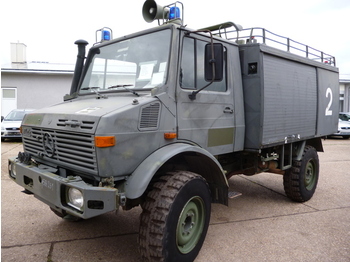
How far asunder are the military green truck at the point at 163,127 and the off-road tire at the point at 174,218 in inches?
0.4

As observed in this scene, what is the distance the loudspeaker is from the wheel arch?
1.71 m

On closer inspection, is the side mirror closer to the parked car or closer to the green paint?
the green paint

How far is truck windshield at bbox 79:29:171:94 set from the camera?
331cm

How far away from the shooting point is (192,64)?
3482 mm

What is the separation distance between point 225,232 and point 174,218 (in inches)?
58.3

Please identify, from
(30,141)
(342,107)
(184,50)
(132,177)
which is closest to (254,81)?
(184,50)

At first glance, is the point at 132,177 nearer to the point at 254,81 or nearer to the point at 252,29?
the point at 254,81

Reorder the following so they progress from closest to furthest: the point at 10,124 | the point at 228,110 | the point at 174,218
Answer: the point at 174,218 → the point at 228,110 → the point at 10,124

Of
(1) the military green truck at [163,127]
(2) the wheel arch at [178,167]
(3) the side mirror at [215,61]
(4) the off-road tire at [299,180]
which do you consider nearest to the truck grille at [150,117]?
(1) the military green truck at [163,127]

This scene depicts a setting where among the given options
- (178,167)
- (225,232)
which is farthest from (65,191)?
(225,232)

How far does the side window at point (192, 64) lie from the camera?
3.38 meters

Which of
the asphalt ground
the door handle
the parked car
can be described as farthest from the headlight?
the parked car

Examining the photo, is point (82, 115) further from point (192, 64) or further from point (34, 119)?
point (192, 64)

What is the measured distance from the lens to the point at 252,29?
4355 millimetres
